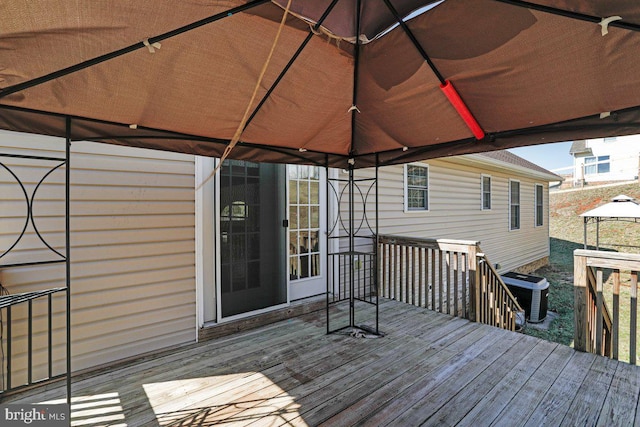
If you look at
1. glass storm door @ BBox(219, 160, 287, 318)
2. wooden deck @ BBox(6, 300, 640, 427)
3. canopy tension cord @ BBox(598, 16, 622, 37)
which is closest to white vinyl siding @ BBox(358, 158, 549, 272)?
glass storm door @ BBox(219, 160, 287, 318)

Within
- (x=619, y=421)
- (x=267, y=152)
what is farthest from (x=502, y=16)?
(x=619, y=421)

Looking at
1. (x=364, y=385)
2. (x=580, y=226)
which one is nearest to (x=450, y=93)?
(x=364, y=385)

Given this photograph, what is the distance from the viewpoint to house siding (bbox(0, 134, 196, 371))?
250 cm

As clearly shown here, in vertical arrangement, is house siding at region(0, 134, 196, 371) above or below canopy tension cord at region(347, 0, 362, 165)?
below

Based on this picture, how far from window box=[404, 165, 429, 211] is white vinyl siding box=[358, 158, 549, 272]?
14 cm

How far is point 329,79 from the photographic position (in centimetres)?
210

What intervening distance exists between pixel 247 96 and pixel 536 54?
1.70m

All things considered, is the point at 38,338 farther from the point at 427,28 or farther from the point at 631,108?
the point at 631,108

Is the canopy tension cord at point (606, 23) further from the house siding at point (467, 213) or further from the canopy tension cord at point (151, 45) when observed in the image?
the house siding at point (467, 213)

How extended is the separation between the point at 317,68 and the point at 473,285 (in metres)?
3.15

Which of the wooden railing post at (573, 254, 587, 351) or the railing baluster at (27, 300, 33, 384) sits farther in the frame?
the wooden railing post at (573, 254, 587, 351)

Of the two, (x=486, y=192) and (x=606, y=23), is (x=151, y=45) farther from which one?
(x=486, y=192)

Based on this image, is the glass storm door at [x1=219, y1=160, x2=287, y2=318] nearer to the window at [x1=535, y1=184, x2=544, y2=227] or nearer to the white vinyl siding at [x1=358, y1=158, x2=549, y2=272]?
the white vinyl siding at [x1=358, y1=158, x2=549, y2=272]

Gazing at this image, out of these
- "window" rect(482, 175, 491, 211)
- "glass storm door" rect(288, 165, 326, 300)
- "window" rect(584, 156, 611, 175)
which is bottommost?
"glass storm door" rect(288, 165, 326, 300)
